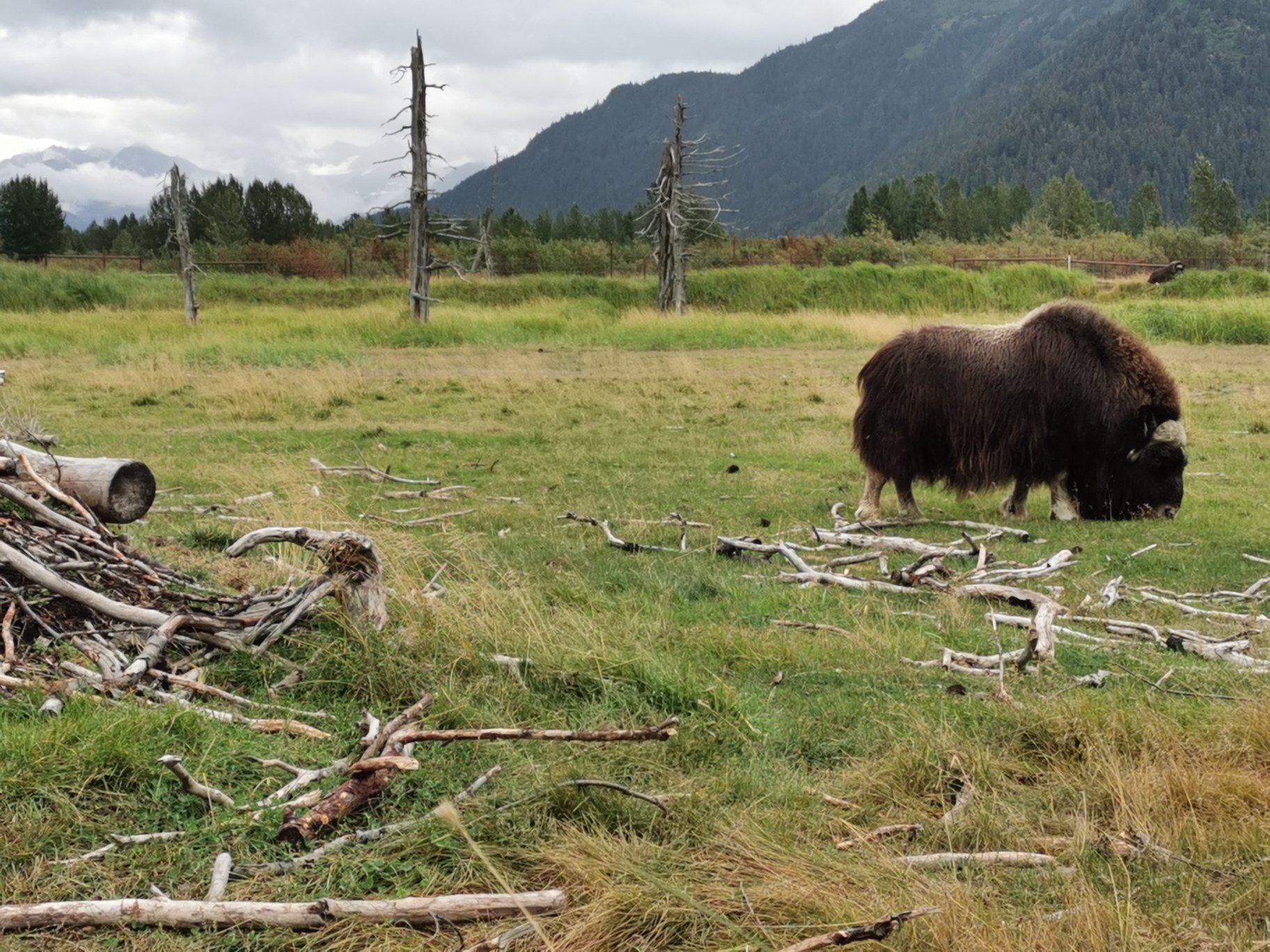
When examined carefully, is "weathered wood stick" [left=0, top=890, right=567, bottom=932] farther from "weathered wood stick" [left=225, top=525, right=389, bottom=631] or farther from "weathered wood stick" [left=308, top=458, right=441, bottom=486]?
"weathered wood stick" [left=308, top=458, right=441, bottom=486]

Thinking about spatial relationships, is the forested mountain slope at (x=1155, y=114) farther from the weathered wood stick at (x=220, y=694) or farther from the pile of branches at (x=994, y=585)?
the weathered wood stick at (x=220, y=694)

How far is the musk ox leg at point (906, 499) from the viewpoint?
33.8ft

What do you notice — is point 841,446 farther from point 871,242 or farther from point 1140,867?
point 871,242

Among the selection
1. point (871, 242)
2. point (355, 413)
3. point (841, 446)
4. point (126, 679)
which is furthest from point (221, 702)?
point (871, 242)

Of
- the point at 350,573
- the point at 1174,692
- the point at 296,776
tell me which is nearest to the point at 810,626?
the point at 1174,692

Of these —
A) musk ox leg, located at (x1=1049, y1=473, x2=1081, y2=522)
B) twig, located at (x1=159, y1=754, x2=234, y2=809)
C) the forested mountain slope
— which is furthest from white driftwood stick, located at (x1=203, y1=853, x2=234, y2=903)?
the forested mountain slope

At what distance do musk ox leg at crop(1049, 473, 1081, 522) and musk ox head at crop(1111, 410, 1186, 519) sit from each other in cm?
42

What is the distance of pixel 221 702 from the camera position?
461 centimetres

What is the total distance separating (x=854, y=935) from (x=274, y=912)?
5.51 feet

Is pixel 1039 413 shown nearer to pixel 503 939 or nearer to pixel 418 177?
pixel 503 939

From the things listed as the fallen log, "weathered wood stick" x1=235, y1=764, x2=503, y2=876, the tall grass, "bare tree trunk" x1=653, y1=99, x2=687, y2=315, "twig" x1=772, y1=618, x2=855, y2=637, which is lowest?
"twig" x1=772, y1=618, x2=855, y2=637

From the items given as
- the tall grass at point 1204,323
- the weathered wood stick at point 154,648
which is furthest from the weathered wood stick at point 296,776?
the tall grass at point 1204,323

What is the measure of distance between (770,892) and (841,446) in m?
11.9

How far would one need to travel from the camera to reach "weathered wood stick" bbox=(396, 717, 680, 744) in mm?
4051
